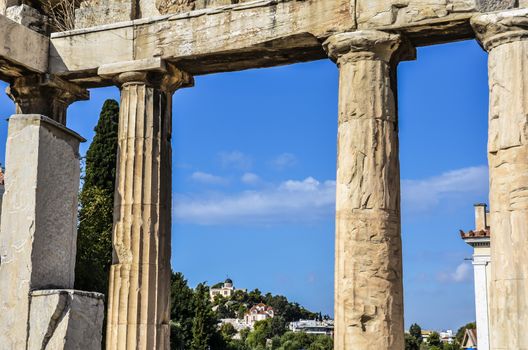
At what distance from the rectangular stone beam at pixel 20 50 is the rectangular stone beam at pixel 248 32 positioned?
245 mm

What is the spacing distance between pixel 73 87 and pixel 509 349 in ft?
34.2

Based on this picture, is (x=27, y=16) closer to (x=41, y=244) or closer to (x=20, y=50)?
(x=20, y=50)

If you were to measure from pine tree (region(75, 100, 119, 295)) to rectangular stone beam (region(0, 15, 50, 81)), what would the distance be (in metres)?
14.7

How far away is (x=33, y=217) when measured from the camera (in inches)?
313

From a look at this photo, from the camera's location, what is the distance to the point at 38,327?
25.1 feet

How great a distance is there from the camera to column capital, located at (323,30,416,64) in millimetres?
14047

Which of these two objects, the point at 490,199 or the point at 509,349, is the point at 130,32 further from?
the point at 509,349

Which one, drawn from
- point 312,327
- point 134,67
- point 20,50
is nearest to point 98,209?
point 20,50

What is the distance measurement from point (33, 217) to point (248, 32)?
26.9ft

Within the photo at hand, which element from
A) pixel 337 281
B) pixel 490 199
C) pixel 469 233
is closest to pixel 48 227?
pixel 337 281

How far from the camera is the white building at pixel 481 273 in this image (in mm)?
39156

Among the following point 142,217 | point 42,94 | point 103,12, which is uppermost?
point 103,12

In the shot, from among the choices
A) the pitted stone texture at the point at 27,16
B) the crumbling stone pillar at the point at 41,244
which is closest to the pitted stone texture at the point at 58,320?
the crumbling stone pillar at the point at 41,244

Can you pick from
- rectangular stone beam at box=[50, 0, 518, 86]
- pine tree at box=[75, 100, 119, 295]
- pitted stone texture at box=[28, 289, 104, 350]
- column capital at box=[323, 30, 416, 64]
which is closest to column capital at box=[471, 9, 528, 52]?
rectangular stone beam at box=[50, 0, 518, 86]
